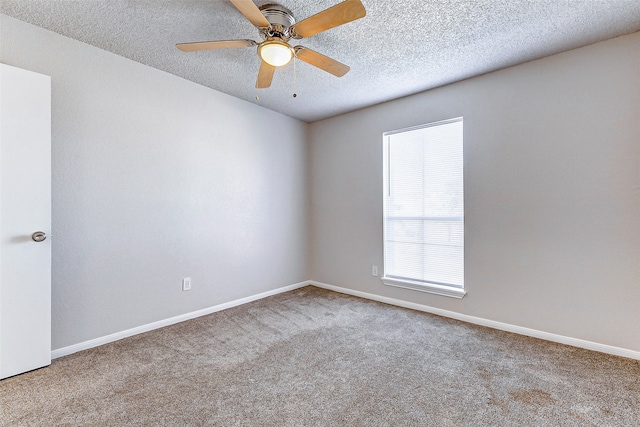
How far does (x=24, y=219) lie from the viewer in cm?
202

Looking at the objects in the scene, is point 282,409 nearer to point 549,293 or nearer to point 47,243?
point 47,243

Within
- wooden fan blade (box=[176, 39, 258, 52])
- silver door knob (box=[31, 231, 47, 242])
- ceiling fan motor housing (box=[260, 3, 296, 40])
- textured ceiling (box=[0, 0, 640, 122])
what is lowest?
silver door knob (box=[31, 231, 47, 242])

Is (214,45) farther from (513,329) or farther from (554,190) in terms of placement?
(513,329)

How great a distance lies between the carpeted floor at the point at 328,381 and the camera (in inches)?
64.3

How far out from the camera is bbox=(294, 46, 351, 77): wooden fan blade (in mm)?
2027

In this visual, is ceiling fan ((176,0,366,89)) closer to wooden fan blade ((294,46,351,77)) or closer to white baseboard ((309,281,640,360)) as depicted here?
wooden fan blade ((294,46,351,77))

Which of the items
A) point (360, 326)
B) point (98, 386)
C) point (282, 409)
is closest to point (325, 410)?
point (282, 409)

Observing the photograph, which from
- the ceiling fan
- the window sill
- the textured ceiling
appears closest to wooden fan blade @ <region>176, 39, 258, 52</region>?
the ceiling fan

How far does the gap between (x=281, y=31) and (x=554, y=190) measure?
8.37ft

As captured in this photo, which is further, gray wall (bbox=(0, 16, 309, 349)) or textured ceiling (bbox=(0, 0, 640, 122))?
gray wall (bbox=(0, 16, 309, 349))

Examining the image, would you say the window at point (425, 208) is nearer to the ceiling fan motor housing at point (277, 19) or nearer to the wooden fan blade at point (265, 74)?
the wooden fan blade at point (265, 74)

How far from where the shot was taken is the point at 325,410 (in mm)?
1685

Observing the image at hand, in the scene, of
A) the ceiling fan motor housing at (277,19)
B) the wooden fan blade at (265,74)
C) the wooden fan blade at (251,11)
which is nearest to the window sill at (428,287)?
the wooden fan blade at (265,74)

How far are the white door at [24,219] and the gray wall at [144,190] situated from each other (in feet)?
0.68
